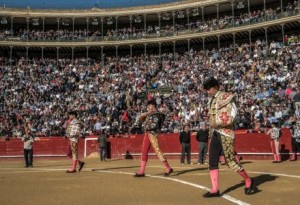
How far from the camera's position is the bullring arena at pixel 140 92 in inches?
281

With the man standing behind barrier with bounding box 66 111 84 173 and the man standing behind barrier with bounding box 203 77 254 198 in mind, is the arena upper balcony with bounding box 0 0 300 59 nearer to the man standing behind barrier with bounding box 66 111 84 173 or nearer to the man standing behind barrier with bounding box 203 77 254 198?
the man standing behind barrier with bounding box 66 111 84 173

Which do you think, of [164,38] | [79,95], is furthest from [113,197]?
[164,38]

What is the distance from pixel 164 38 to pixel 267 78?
14.9m

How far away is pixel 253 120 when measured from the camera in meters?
19.2

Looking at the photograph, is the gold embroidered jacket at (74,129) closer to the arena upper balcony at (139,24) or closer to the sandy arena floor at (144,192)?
the sandy arena floor at (144,192)

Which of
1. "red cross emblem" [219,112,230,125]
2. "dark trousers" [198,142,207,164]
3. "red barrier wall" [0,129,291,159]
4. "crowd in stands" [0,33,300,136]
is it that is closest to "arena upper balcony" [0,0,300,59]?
"crowd in stands" [0,33,300,136]

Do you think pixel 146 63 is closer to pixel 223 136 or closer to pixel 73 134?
pixel 73 134

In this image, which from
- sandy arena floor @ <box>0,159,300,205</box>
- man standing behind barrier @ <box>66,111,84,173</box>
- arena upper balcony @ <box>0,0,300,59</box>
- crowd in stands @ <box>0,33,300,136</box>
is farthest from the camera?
arena upper balcony @ <box>0,0,300,59</box>

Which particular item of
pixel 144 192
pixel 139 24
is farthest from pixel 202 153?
pixel 139 24

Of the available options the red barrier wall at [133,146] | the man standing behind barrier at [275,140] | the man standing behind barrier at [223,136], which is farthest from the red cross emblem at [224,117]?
the red barrier wall at [133,146]

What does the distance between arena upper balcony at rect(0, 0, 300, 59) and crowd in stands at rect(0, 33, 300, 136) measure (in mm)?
1634

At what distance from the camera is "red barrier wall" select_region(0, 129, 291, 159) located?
16062mm

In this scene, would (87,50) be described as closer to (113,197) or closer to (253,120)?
(253,120)

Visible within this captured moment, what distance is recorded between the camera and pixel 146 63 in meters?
34.0
